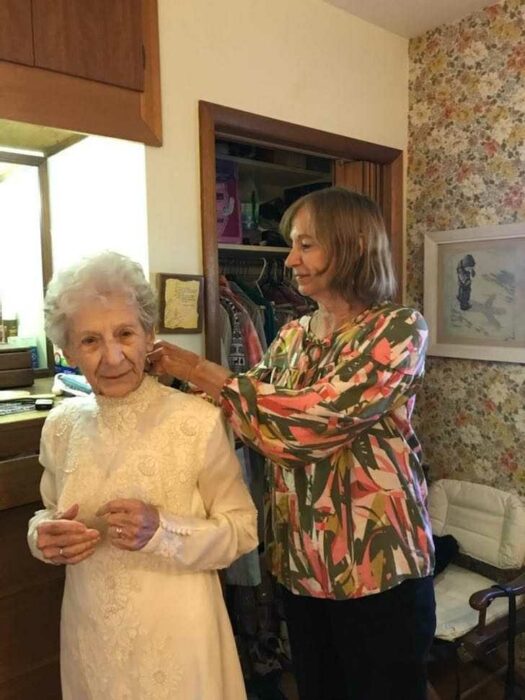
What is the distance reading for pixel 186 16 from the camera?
1713mm

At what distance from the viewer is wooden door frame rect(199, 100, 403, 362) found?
1777 mm

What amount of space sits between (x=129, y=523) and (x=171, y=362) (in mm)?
363

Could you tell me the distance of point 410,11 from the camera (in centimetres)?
216

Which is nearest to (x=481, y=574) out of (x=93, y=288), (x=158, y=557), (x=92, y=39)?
(x=158, y=557)

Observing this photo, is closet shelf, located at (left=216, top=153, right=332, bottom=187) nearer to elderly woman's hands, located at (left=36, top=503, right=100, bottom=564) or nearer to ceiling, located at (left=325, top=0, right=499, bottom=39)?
ceiling, located at (left=325, top=0, right=499, bottom=39)

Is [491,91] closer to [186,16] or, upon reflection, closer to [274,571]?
[186,16]

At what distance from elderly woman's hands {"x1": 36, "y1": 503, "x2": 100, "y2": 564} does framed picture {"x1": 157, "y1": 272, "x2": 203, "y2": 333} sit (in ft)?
2.46

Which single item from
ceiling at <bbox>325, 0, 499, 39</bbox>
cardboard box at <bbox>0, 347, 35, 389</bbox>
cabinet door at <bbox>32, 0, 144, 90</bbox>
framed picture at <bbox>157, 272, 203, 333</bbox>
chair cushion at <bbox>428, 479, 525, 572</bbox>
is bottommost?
chair cushion at <bbox>428, 479, 525, 572</bbox>

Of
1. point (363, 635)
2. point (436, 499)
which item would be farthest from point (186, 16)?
point (436, 499)

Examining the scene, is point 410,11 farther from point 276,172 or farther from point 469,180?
point 276,172

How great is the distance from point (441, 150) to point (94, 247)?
1.35 metres

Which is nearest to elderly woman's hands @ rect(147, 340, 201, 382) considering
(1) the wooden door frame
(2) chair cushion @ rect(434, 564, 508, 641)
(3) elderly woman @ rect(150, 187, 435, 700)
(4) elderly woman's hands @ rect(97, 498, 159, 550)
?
(3) elderly woman @ rect(150, 187, 435, 700)

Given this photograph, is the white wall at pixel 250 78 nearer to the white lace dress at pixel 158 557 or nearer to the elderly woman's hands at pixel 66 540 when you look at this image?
the white lace dress at pixel 158 557

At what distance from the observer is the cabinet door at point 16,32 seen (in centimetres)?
139
